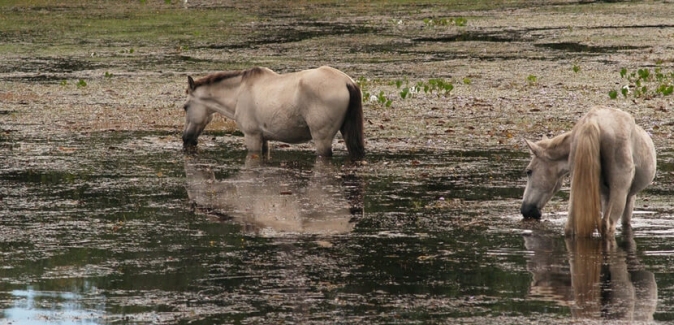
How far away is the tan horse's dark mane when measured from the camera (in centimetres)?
1661

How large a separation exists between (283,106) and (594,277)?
23.9 feet

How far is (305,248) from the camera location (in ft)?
33.6

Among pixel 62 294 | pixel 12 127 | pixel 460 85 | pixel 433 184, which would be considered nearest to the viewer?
pixel 62 294

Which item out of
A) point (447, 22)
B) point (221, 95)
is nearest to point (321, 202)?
point (221, 95)

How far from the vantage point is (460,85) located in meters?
22.1

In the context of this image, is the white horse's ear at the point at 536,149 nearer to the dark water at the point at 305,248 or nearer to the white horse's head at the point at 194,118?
the dark water at the point at 305,248

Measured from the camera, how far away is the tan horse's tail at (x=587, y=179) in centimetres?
1006

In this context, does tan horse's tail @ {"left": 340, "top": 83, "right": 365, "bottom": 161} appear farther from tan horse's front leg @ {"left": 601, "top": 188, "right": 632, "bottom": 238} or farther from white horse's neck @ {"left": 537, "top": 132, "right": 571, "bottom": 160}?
tan horse's front leg @ {"left": 601, "top": 188, "right": 632, "bottom": 238}

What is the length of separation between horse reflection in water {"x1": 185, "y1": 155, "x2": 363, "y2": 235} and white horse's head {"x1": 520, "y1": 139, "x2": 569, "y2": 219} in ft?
5.23

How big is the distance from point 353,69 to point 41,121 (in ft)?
24.3

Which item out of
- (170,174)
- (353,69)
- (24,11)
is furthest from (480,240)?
(24,11)

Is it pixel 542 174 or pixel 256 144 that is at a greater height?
pixel 542 174

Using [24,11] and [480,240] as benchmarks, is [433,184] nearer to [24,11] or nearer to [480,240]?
[480,240]

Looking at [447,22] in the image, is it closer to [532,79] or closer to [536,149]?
[532,79]
